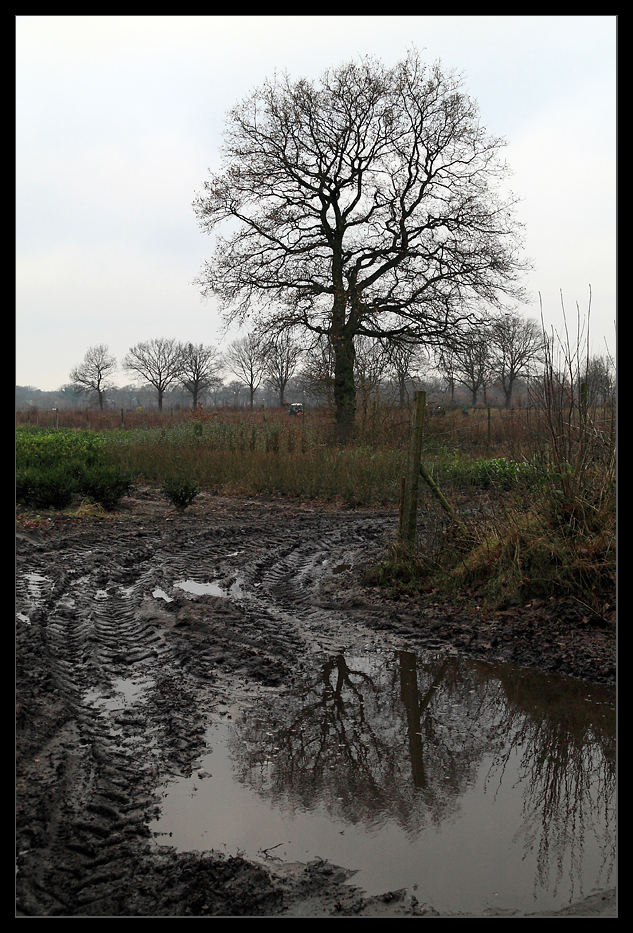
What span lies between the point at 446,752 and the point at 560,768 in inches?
24.8

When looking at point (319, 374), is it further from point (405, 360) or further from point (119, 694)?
point (119, 694)

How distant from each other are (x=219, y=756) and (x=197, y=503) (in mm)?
10822

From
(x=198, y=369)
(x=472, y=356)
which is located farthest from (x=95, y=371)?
(x=472, y=356)

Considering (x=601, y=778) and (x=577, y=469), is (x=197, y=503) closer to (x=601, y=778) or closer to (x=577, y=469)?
(x=577, y=469)

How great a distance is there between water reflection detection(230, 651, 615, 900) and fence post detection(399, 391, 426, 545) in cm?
Answer: 247

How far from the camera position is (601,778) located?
3553 millimetres

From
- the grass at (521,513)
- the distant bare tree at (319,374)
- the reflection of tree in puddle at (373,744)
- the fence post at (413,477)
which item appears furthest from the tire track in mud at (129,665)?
the distant bare tree at (319,374)

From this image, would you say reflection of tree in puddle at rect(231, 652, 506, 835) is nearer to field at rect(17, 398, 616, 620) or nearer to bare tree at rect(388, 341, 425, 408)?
field at rect(17, 398, 616, 620)

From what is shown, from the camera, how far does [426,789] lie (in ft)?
11.2

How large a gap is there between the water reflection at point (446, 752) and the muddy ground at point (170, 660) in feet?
0.99

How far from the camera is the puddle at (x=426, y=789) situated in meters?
2.78

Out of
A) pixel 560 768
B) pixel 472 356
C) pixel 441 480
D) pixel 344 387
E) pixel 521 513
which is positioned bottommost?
pixel 560 768
